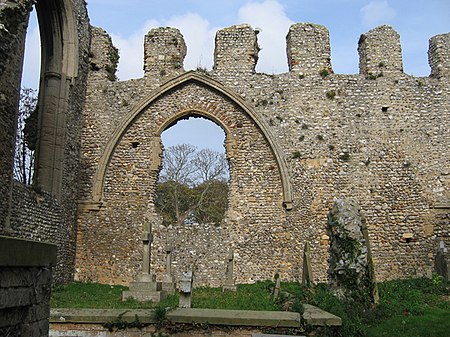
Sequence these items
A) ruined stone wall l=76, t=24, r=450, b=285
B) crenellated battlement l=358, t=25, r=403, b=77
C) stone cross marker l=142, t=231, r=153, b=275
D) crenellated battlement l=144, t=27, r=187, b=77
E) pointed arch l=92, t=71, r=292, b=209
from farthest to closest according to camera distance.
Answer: crenellated battlement l=144, t=27, r=187, b=77 → crenellated battlement l=358, t=25, r=403, b=77 → pointed arch l=92, t=71, r=292, b=209 → ruined stone wall l=76, t=24, r=450, b=285 → stone cross marker l=142, t=231, r=153, b=275

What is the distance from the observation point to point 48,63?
12.7 metres

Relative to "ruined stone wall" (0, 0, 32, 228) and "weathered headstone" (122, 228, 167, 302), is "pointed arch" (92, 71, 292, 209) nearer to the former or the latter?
"weathered headstone" (122, 228, 167, 302)

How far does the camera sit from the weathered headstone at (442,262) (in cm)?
1139

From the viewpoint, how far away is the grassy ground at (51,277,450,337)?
22.9 feet

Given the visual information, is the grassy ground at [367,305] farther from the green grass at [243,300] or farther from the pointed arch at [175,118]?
the pointed arch at [175,118]

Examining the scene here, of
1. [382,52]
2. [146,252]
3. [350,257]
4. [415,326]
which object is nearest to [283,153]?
[382,52]

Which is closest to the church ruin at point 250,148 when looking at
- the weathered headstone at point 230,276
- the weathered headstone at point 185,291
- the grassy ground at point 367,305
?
the weathered headstone at point 230,276

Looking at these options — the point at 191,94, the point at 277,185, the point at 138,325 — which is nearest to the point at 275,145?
the point at 277,185

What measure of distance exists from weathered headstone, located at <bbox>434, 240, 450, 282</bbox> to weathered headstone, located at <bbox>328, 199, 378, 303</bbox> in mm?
3713

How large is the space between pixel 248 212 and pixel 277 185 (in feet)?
4.04

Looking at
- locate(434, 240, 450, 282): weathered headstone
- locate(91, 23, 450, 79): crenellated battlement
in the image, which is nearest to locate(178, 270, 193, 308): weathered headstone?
locate(434, 240, 450, 282): weathered headstone

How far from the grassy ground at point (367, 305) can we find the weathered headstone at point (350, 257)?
0.30 m

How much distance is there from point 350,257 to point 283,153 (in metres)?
5.75

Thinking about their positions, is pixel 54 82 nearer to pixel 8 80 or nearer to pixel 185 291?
pixel 8 80
